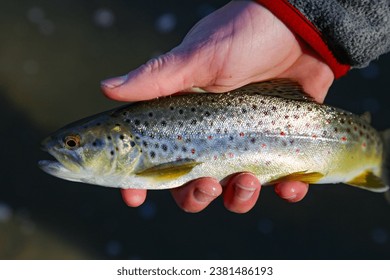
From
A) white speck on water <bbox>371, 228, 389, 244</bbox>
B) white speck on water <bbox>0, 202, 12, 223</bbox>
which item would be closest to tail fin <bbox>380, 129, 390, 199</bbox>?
white speck on water <bbox>371, 228, 389, 244</bbox>

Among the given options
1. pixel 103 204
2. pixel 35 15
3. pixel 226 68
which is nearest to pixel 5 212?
pixel 103 204

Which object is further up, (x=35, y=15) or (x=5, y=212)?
(x=35, y=15)

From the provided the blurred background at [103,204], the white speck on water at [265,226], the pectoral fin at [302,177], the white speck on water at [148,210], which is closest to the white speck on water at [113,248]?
the blurred background at [103,204]

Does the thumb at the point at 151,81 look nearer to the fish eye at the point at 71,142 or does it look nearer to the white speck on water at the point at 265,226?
the fish eye at the point at 71,142

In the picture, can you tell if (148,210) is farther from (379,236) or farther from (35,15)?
(35,15)
